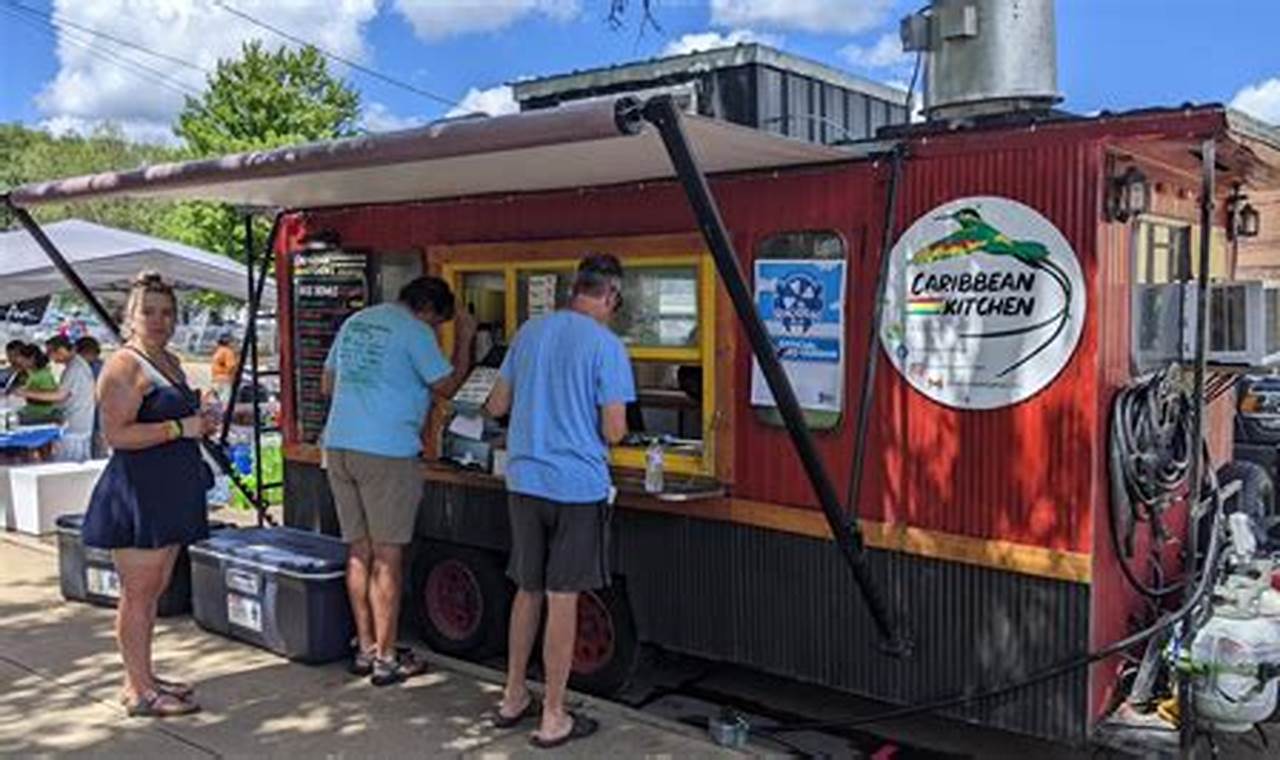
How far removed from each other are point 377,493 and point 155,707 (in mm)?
1178

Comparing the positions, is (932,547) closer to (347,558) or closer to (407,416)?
(407,416)

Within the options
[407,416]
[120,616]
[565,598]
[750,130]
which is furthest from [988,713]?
[120,616]

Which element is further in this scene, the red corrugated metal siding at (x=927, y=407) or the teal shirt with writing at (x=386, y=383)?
the teal shirt with writing at (x=386, y=383)

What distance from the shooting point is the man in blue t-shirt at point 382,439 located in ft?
15.9

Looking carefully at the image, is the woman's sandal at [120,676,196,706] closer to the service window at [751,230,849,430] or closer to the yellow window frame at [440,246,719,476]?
the yellow window frame at [440,246,719,476]

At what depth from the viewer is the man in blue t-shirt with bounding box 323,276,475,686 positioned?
4.84 meters

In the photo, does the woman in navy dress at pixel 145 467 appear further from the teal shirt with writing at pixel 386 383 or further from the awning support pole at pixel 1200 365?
the awning support pole at pixel 1200 365

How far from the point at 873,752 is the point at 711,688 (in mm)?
1038

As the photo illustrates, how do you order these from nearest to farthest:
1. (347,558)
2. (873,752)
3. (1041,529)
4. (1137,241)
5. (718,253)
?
(718,253), (1041,529), (1137,241), (873,752), (347,558)

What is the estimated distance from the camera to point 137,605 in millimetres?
4391

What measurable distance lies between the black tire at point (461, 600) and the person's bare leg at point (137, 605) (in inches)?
61.0

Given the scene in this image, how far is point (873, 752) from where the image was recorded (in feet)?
15.1

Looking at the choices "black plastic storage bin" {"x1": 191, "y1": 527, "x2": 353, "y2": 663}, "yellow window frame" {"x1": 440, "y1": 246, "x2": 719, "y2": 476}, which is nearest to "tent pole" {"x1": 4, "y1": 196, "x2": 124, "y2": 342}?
"black plastic storage bin" {"x1": 191, "y1": 527, "x2": 353, "y2": 663}

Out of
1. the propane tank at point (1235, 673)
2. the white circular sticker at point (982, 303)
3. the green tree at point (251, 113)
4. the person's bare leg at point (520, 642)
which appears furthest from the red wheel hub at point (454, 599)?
the green tree at point (251, 113)
